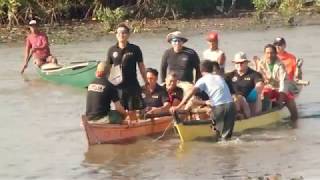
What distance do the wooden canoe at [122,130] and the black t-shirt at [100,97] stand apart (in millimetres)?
230

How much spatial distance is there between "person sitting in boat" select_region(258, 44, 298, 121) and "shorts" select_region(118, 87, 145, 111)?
2476mm

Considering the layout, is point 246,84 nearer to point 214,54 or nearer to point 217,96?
point 214,54

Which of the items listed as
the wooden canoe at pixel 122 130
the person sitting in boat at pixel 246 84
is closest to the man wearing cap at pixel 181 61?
the person sitting in boat at pixel 246 84

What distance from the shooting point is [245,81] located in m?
15.2

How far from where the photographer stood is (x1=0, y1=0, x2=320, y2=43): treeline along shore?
35531 millimetres

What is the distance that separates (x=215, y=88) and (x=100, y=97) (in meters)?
1.74

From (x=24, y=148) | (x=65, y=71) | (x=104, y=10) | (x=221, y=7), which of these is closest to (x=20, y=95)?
(x=65, y=71)

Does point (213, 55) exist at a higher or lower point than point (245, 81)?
higher

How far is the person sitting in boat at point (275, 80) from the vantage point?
52.5 ft

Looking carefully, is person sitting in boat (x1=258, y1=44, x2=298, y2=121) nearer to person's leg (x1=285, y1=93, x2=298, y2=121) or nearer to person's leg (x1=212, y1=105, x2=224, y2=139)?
person's leg (x1=285, y1=93, x2=298, y2=121)

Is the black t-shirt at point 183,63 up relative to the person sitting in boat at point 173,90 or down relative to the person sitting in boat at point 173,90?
up

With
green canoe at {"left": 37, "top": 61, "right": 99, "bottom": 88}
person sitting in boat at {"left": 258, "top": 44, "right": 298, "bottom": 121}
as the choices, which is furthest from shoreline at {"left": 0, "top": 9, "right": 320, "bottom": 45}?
person sitting in boat at {"left": 258, "top": 44, "right": 298, "bottom": 121}

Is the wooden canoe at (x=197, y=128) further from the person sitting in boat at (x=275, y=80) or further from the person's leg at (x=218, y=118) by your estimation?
the person sitting in boat at (x=275, y=80)

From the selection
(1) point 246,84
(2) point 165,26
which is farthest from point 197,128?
(2) point 165,26
